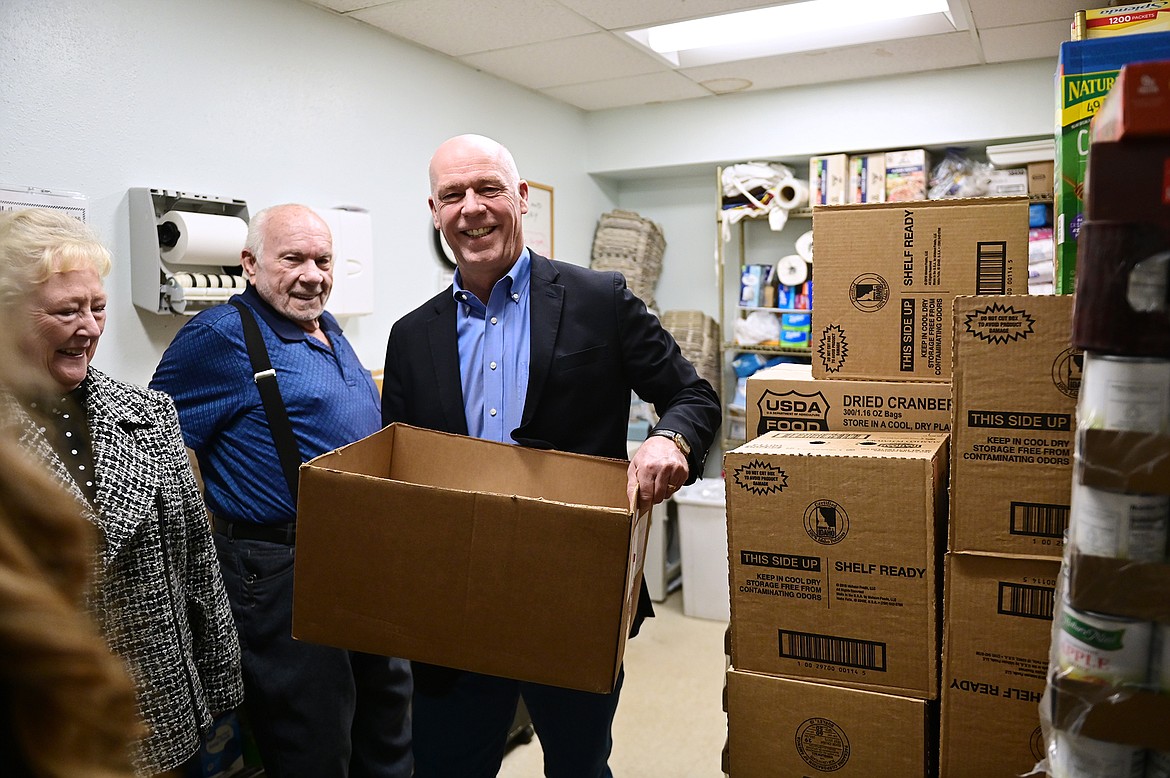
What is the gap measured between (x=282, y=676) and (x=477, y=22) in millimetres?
2265

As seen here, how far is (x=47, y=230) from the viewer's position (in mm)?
1671

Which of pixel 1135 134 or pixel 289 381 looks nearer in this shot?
pixel 1135 134

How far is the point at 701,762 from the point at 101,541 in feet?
6.71

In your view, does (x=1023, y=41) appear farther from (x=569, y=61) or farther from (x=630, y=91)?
(x=569, y=61)

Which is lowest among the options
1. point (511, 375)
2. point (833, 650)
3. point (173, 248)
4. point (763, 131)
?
point (833, 650)

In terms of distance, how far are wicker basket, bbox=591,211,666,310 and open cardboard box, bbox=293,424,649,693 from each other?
3.48 meters

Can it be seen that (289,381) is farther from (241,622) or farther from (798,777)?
(798,777)

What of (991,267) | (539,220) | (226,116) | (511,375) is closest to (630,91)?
(539,220)

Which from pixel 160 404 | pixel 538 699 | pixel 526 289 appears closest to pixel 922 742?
pixel 538 699

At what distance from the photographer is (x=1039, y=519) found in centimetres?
129

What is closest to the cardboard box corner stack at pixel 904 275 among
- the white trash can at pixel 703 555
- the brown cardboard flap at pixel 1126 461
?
the brown cardboard flap at pixel 1126 461

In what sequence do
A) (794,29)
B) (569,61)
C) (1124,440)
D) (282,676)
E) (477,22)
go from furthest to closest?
(569,61) → (794,29) → (477,22) → (282,676) → (1124,440)

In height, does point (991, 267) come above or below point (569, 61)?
below

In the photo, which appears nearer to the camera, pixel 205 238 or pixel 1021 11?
pixel 205 238
